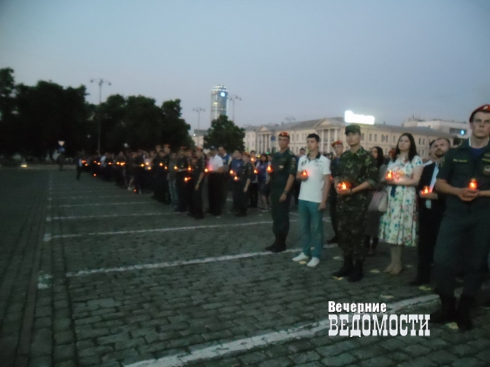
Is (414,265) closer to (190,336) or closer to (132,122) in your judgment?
(190,336)

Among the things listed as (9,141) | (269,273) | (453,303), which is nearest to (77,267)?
(269,273)

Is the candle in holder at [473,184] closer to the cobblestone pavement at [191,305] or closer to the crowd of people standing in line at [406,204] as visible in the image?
the crowd of people standing in line at [406,204]

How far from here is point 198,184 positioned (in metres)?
11.1

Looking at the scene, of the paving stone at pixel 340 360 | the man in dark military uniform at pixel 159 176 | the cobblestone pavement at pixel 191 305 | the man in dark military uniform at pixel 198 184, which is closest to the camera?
the paving stone at pixel 340 360

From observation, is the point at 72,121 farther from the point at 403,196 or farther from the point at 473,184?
the point at 473,184

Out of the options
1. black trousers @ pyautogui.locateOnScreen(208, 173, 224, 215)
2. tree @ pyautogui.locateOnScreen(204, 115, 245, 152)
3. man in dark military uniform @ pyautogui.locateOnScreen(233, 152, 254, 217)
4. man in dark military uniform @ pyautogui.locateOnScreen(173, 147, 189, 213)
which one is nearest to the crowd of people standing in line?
man in dark military uniform @ pyautogui.locateOnScreen(233, 152, 254, 217)

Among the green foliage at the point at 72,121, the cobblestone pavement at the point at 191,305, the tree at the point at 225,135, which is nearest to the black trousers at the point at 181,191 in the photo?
the cobblestone pavement at the point at 191,305

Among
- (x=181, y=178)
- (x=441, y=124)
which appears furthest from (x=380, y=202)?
(x=441, y=124)

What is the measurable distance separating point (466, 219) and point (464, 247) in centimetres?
33

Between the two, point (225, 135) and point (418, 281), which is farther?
point (225, 135)

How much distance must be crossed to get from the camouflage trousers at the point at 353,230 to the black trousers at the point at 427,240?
2.32 ft

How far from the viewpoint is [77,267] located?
245 inches

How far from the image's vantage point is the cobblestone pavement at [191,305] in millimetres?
3514

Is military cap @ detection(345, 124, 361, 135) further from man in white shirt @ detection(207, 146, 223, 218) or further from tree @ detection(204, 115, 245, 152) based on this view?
tree @ detection(204, 115, 245, 152)
